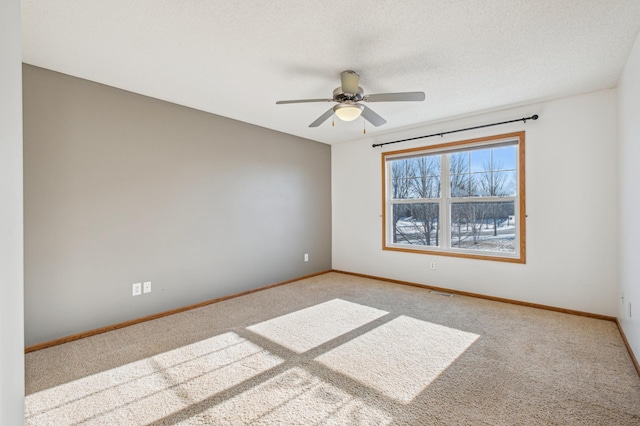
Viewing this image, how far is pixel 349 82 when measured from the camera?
2.57m

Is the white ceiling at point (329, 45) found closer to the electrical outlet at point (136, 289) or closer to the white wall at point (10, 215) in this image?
the white wall at point (10, 215)

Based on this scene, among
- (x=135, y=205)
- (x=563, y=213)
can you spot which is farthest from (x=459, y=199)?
(x=135, y=205)

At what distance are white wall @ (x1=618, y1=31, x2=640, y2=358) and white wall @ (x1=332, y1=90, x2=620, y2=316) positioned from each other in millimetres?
289

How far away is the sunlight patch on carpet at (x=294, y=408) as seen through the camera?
5.56 ft

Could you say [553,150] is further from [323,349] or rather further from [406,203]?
[323,349]

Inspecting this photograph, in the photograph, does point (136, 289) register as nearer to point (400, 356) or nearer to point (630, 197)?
point (400, 356)

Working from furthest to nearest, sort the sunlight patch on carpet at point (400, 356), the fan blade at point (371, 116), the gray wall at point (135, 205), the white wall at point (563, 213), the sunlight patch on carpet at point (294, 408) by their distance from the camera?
1. the white wall at point (563, 213)
2. the fan blade at point (371, 116)
3. the gray wall at point (135, 205)
4. the sunlight patch on carpet at point (400, 356)
5. the sunlight patch on carpet at point (294, 408)

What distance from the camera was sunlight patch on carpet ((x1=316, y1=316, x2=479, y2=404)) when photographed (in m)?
2.06

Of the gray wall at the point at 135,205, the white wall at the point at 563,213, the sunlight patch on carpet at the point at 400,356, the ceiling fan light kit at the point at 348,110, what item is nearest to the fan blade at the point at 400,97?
the ceiling fan light kit at the point at 348,110

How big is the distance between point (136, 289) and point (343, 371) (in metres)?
2.29

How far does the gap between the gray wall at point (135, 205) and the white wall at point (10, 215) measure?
203cm

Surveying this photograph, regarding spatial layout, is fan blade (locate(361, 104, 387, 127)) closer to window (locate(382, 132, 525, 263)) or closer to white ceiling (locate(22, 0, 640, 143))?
white ceiling (locate(22, 0, 640, 143))

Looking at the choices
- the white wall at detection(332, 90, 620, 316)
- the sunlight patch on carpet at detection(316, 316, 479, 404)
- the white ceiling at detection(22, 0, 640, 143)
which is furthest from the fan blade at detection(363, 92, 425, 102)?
the sunlight patch on carpet at detection(316, 316, 479, 404)

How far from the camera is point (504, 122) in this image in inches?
147
